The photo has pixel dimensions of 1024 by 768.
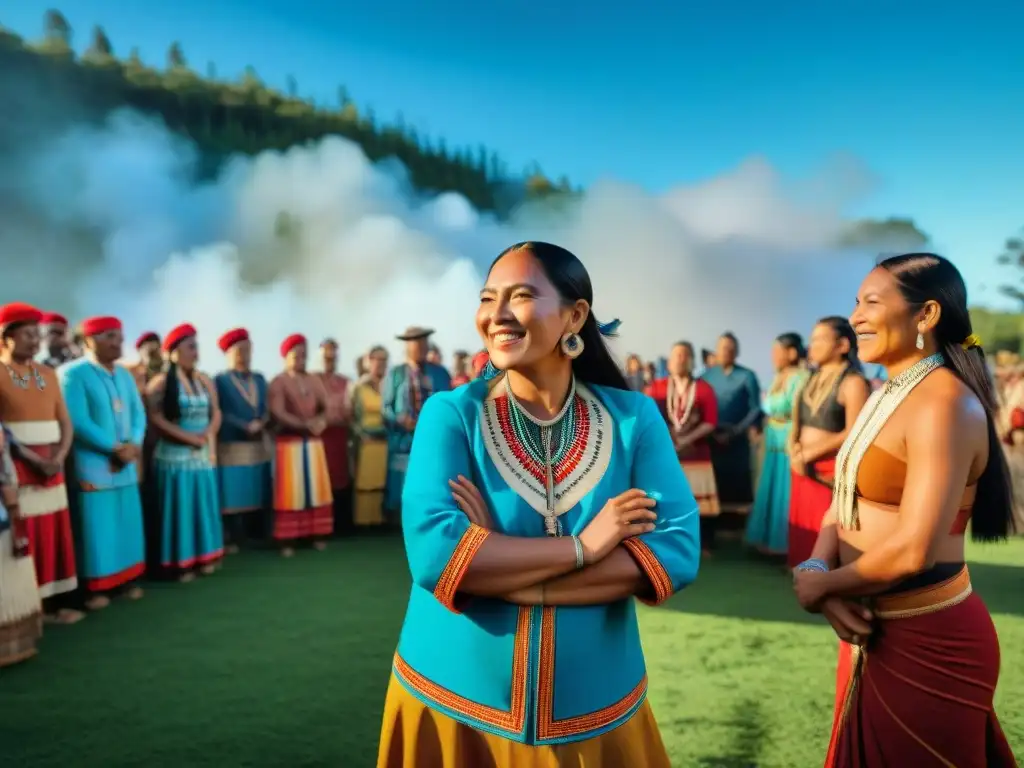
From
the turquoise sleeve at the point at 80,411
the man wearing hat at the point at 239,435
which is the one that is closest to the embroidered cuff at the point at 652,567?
the turquoise sleeve at the point at 80,411

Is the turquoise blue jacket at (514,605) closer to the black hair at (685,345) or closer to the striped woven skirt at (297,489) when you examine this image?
the black hair at (685,345)

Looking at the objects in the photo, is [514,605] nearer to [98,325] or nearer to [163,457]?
[98,325]

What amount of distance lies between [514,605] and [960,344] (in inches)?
52.2

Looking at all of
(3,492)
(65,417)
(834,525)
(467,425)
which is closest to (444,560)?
(467,425)

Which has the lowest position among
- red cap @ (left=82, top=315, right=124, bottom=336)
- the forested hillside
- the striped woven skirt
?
the striped woven skirt

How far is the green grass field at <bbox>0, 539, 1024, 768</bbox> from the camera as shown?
298cm

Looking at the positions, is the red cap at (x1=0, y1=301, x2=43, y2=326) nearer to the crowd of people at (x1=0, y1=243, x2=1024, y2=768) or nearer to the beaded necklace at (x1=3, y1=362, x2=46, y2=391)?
the beaded necklace at (x1=3, y1=362, x2=46, y2=391)

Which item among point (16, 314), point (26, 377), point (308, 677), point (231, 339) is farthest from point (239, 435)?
point (308, 677)

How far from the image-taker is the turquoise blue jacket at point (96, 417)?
15.6ft

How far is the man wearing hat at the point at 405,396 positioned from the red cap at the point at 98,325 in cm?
304

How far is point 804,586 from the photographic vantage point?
6.05 feet

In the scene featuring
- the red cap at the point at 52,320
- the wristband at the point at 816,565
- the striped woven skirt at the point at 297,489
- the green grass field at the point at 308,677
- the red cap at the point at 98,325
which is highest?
the red cap at the point at 52,320

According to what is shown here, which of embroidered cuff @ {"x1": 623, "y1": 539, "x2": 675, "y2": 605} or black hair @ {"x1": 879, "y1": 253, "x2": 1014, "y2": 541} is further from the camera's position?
black hair @ {"x1": 879, "y1": 253, "x2": 1014, "y2": 541}

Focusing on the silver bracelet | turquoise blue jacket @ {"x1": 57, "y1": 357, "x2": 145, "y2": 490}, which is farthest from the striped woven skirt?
the silver bracelet
